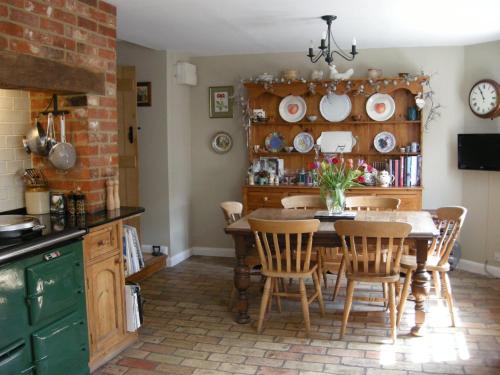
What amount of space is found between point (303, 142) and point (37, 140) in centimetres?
314

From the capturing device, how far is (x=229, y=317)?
406 cm

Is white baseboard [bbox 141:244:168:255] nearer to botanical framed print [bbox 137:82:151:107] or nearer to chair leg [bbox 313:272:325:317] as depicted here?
botanical framed print [bbox 137:82:151:107]

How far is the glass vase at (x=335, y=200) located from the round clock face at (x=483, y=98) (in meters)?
1.98

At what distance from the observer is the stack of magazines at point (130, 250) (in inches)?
144

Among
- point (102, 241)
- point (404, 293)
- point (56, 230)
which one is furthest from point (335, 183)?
point (56, 230)

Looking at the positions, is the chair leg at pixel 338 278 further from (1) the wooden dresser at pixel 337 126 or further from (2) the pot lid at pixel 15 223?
(2) the pot lid at pixel 15 223

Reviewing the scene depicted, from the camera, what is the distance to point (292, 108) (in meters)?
5.70

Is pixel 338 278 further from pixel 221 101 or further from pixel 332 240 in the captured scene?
pixel 221 101

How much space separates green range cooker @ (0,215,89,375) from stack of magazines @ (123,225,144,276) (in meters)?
0.73

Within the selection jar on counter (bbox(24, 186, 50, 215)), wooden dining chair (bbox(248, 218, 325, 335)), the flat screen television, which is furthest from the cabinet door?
the flat screen television

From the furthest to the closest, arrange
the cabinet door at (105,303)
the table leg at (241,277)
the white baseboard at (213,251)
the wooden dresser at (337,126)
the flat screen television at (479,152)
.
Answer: the white baseboard at (213,251) < the wooden dresser at (337,126) < the flat screen television at (479,152) < the table leg at (241,277) < the cabinet door at (105,303)

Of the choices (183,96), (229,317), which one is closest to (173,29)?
(183,96)

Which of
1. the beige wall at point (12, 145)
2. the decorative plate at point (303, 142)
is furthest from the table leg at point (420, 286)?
the beige wall at point (12, 145)

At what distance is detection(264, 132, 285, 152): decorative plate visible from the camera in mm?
5793
